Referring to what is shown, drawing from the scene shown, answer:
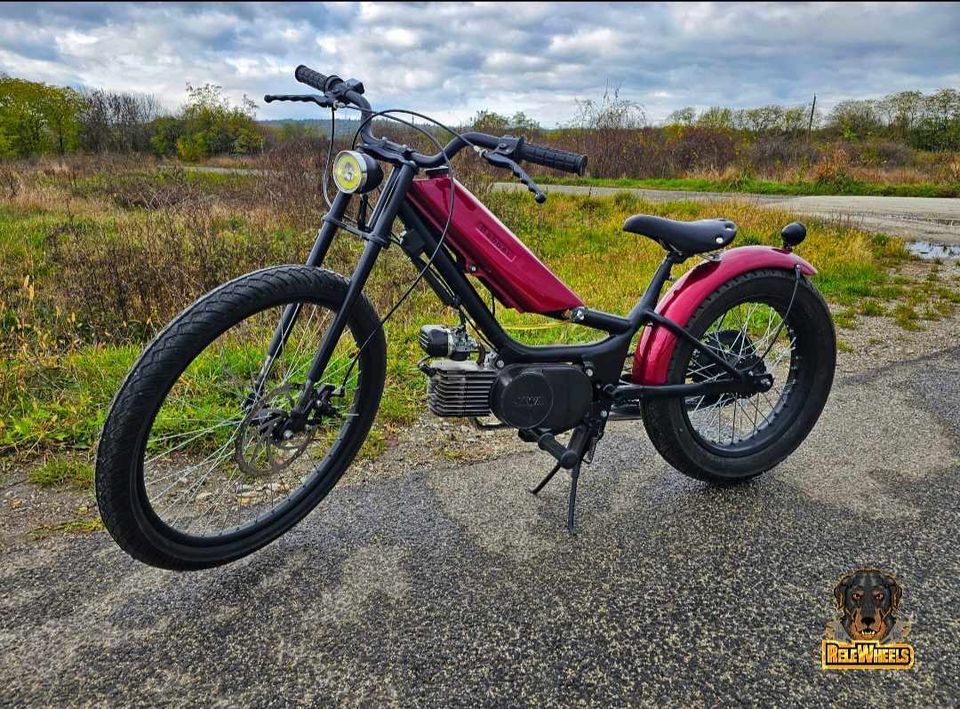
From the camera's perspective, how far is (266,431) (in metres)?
2.08

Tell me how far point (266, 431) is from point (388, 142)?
1.04m

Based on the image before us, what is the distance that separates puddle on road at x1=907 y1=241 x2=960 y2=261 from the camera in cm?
814

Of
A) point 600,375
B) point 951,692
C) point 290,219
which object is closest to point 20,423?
point 600,375

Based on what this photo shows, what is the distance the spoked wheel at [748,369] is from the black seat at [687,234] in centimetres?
19

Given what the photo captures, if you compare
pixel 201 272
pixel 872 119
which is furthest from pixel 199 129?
pixel 872 119

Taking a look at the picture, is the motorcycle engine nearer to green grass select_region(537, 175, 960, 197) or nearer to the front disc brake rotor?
the front disc brake rotor

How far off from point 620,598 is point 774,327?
1.46 m

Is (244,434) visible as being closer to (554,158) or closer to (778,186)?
(554,158)

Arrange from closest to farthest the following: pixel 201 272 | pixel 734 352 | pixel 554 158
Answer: pixel 554 158
pixel 734 352
pixel 201 272

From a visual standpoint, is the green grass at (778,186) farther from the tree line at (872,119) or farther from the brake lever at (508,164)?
the brake lever at (508,164)

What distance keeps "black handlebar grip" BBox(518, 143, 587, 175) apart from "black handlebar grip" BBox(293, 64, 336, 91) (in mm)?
720

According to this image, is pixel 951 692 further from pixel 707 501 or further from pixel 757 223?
pixel 757 223

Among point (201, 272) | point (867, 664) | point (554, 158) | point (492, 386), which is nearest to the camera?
point (867, 664)

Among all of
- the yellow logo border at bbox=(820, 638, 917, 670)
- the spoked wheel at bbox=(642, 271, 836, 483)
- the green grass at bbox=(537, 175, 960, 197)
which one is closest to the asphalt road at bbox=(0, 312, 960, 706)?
the yellow logo border at bbox=(820, 638, 917, 670)
